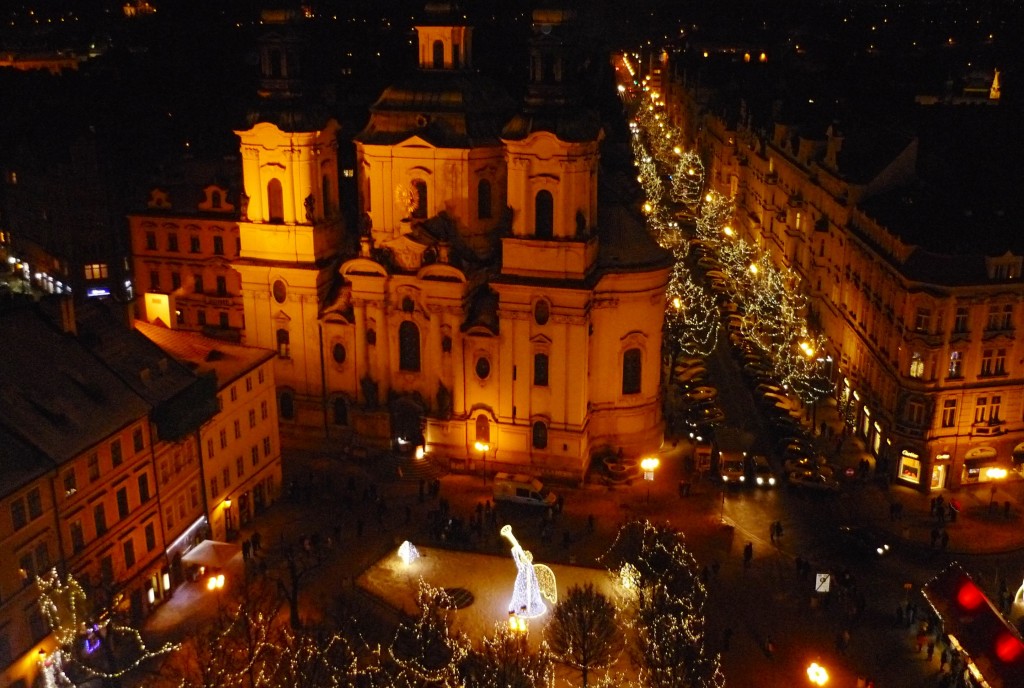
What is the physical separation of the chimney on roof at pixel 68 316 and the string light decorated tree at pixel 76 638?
33.7ft

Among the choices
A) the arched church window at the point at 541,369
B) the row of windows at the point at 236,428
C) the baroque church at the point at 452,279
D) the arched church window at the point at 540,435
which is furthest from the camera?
the arched church window at the point at 540,435

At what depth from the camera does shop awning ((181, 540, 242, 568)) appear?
44938 mm

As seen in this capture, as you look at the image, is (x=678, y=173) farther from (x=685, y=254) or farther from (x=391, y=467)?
(x=391, y=467)

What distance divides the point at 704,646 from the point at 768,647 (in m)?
2.48

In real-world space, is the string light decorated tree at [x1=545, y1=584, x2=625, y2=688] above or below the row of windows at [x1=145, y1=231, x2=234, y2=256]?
below

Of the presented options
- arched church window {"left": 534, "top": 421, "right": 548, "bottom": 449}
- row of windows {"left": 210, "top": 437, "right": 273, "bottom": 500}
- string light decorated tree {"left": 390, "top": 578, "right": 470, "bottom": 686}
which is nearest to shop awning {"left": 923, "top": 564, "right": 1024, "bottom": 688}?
string light decorated tree {"left": 390, "top": 578, "right": 470, "bottom": 686}

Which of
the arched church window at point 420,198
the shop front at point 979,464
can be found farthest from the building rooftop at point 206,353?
the shop front at point 979,464

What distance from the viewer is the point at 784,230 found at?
7950 centimetres

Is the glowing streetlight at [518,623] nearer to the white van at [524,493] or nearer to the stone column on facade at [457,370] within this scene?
the white van at [524,493]

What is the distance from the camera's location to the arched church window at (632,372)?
5769cm

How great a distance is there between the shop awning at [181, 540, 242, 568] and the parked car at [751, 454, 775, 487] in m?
25.6

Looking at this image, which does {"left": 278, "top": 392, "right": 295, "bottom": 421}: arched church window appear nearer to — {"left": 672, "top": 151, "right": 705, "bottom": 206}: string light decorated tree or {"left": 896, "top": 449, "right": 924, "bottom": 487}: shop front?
{"left": 896, "top": 449, "right": 924, "bottom": 487}: shop front

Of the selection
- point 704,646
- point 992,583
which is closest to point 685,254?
point 992,583

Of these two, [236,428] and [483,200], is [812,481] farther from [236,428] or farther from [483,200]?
[236,428]
